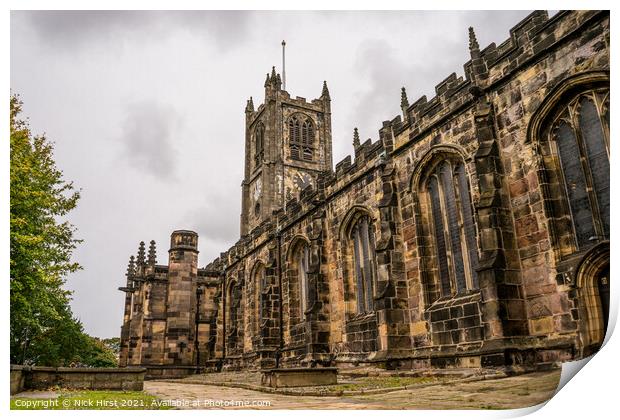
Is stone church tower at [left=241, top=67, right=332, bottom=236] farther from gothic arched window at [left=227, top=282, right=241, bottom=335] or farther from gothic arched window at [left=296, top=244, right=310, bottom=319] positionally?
gothic arched window at [left=296, top=244, right=310, bottom=319]

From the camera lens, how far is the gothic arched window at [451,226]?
13.9 metres

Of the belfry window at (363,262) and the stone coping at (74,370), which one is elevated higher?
the belfry window at (363,262)

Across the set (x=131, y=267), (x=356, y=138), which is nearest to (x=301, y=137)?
(x=131, y=267)

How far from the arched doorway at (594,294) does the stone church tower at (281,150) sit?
36405 millimetres

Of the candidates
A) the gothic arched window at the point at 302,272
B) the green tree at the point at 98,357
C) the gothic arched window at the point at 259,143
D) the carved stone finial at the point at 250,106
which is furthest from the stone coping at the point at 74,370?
the carved stone finial at the point at 250,106

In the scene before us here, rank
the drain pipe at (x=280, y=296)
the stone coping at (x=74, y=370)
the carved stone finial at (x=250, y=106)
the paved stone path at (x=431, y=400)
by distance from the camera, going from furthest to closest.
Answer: the carved stone finial at (x=250, y=106), the drain pipe at (x=280, y=296), the stone coping at (x=74, y=370), the paved stone path at (x=431, y=400)

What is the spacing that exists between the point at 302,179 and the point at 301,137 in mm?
4809

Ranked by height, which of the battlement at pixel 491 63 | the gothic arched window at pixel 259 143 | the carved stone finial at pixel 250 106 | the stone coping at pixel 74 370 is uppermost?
the carved stone finial at pixel 250 106

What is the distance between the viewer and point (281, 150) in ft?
159

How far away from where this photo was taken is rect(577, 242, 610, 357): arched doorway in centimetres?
986

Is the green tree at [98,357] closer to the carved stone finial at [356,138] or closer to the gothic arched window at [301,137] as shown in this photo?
the gothic arched window at [301,137]

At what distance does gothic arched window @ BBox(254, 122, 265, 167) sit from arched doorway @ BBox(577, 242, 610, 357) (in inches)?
1605

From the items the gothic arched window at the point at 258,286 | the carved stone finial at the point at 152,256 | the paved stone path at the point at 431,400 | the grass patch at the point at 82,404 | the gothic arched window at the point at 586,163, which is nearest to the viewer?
the grass patch at the point at 82,404

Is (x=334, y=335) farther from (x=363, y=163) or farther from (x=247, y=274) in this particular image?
(x=247, y=274)
